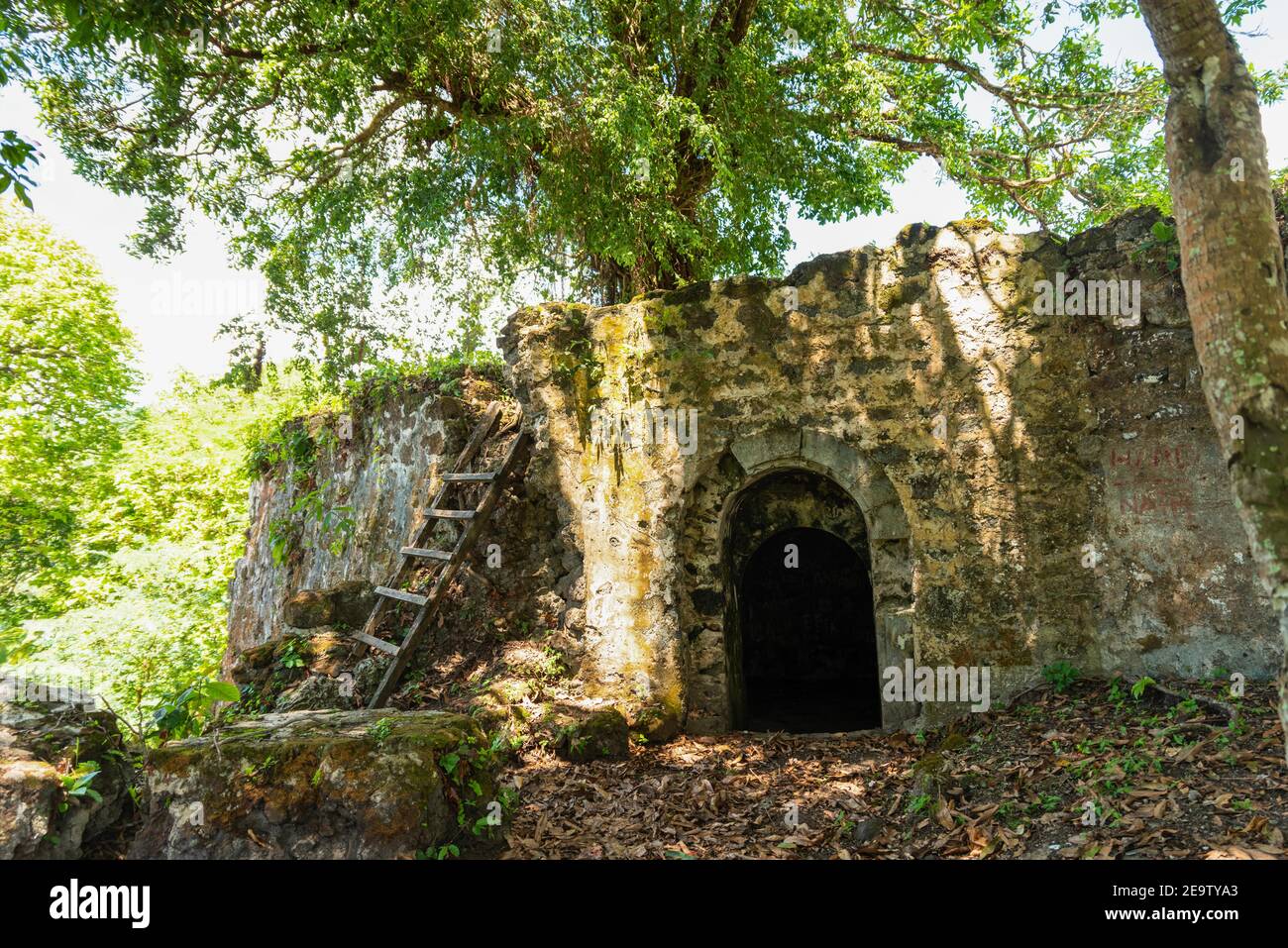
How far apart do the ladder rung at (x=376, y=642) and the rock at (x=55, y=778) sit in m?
3.25

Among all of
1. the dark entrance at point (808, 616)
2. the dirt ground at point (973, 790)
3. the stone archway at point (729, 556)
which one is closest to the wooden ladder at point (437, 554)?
the dirt ground at point (973, 790)

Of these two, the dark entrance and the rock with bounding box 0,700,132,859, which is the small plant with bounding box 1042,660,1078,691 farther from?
the rock with bounding box 0,700,132,859

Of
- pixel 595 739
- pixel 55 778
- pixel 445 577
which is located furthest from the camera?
pixel 445 577

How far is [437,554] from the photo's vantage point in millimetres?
7762

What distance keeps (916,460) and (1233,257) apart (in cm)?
289

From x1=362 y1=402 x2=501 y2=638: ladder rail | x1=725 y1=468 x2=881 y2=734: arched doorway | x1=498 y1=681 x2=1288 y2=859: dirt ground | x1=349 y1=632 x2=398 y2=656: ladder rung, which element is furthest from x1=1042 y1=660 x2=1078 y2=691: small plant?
x1=362 y1=402 x2=501 y2=638: ladder rail

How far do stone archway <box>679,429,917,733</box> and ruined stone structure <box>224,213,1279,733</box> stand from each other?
20 millimetres

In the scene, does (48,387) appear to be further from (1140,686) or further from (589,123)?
(1140,686)

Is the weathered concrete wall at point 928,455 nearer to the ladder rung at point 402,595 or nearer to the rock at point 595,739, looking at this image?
the rock at point 595,739

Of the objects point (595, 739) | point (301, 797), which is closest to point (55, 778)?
point (301, 797)

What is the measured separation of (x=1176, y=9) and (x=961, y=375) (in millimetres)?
2869

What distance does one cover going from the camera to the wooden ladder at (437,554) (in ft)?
23.9

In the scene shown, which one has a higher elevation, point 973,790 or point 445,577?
point 445,577
